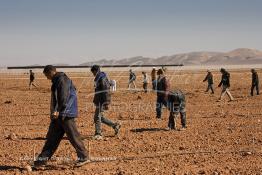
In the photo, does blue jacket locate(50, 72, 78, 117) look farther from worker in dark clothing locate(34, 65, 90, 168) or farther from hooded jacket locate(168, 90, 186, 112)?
hooded jacket locate(168, 90, 186, 112)

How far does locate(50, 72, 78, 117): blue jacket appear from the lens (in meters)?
8.37

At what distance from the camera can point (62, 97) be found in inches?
330

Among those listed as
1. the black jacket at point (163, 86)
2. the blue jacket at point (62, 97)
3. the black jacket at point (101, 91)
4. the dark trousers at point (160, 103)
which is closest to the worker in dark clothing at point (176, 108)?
the black jacket at point (163, 86)

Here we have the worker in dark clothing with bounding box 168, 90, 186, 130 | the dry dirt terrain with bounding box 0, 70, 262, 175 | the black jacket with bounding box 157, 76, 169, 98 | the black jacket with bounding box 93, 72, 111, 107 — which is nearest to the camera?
the dry dirt terrain with bounding box 0, 70, 262, 175

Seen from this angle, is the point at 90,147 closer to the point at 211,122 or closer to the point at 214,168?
the point at 214,168

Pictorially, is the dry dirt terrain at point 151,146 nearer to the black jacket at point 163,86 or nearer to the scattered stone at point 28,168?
the scattered stone at point 28,168

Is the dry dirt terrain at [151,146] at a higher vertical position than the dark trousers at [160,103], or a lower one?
lower

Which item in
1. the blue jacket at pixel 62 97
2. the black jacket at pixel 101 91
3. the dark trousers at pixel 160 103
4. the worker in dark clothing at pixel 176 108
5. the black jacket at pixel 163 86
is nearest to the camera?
the blue jacket at pixel 62 97

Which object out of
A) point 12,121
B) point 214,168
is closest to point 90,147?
point 214,168

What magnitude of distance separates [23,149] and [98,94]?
2.02m

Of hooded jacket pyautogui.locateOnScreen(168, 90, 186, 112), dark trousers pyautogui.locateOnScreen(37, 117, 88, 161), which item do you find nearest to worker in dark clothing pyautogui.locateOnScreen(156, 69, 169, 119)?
hooded jacket pyautogui.locateOnScreen(168, 90, 186, 112)

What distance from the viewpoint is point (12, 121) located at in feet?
51.6

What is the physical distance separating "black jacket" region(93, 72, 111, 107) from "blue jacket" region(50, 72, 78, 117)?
2.69 m

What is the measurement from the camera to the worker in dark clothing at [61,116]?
8375 mm
